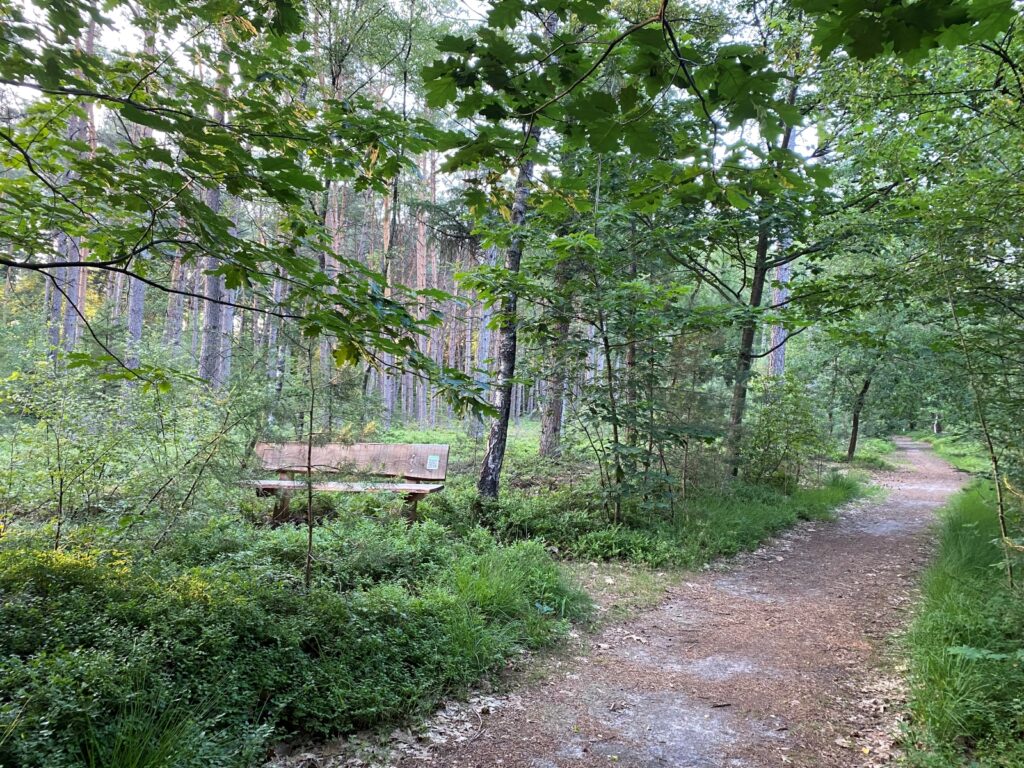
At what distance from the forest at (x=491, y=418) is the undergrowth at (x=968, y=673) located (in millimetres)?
26

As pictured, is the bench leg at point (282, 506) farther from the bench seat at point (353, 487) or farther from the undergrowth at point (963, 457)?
the undergrowth at point (963, 457)

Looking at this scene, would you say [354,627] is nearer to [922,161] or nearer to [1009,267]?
[1009,267]

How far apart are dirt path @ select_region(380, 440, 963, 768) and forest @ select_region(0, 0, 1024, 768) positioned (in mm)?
32

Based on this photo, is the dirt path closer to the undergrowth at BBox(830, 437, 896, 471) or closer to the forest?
the forest

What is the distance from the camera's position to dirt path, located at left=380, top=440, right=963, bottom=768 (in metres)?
2.97

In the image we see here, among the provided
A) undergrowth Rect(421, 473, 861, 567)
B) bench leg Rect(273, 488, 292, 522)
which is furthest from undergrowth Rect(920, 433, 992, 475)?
bench leg Rect(273, 488, 292, 522)

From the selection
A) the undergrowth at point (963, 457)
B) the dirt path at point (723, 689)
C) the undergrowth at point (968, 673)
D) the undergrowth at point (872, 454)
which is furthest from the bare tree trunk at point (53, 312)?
the undergrowth at point (872, 454)

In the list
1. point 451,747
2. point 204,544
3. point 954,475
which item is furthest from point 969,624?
point 954,475

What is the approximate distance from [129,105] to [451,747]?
3406 millimetres

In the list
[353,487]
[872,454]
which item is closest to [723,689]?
[353,487]

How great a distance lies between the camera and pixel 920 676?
3361mm

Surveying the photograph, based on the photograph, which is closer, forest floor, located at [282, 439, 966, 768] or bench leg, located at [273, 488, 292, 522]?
forest floor, located at [282, 439, 966, 768]

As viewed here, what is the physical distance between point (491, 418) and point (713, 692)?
2.73 meters

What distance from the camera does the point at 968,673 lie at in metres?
3.19
